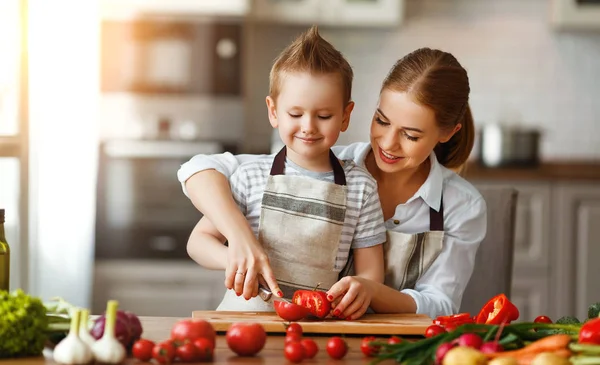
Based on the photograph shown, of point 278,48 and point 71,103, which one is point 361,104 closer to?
point 278,48

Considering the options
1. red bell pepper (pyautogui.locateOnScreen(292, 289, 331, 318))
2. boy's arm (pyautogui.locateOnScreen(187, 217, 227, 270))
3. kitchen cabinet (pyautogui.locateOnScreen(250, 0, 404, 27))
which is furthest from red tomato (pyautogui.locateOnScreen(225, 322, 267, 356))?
kitchen cabinet (pyautogui.locateOnScreen(250, 0, 404, 27))

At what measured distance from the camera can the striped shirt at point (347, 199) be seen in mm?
1682

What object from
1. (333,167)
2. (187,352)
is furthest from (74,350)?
(333,167)

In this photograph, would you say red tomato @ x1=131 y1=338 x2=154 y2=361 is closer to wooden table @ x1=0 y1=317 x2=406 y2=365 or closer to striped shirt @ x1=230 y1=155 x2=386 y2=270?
wooden table @ x1=0 y1=317 x2=406 y2=365

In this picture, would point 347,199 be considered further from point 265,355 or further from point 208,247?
point 265,355

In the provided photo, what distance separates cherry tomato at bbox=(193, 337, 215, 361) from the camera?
3.80 ft

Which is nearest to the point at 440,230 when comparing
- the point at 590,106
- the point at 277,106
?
the point at 277,106

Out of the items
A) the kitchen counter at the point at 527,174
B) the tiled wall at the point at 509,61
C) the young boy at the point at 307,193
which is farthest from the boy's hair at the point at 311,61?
the tiled wall at the point at 509,61

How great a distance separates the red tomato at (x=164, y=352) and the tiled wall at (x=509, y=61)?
132 inches

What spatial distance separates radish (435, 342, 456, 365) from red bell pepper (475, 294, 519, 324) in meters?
0.27

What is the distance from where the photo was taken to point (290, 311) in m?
1.41

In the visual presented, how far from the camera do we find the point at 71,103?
12.7 ft

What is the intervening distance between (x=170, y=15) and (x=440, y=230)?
2331 millimetres

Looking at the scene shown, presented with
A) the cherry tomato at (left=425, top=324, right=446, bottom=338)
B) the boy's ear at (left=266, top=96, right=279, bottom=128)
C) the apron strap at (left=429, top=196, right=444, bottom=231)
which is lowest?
the cherry tomato at (left=425, top=324, right=446, bottom=338)
